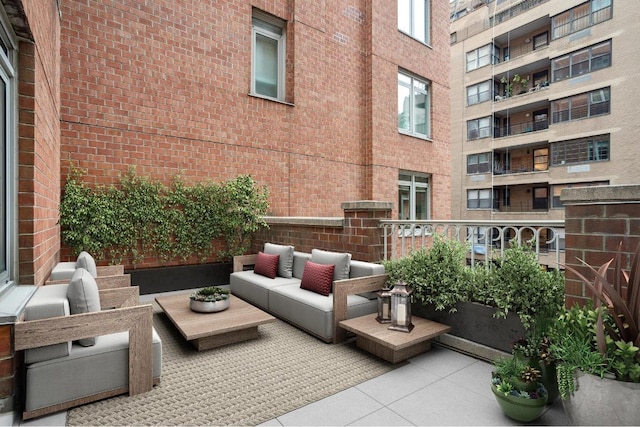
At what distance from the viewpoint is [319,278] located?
375 centimetres

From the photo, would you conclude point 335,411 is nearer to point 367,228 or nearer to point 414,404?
point 414,404

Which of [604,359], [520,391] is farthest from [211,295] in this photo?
[604,359]

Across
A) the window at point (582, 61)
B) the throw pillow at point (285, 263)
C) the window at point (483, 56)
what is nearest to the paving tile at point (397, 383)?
the throw pillow at point (285, 263)

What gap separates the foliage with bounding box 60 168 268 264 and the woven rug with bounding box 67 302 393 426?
2.10 meters

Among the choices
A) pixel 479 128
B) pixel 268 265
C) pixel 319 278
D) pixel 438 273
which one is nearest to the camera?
pixel 438 273

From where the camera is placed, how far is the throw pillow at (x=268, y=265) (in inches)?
183

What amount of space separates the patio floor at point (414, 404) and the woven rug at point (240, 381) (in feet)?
0.34

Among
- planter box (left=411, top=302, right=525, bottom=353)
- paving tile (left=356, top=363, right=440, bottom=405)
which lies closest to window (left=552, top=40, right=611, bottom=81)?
planter box (left=411, top=302, right=525, bottom=353)

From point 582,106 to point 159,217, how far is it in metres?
18.8

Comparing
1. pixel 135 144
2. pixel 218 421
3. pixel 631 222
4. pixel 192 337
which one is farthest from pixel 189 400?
pixel 135 144

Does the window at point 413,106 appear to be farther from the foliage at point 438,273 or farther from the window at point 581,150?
the window at point 581,150

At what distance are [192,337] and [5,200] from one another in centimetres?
167

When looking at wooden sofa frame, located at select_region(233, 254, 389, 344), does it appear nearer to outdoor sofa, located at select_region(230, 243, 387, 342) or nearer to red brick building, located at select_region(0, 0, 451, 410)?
outdoor sofa, located at select_region(230, 243, 387, 342)

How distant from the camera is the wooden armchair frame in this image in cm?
186
